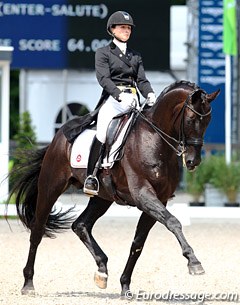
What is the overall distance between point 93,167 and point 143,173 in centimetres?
78

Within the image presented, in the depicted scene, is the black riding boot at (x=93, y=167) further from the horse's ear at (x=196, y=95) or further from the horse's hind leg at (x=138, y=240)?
the horse's ear at (x=196, y=95)

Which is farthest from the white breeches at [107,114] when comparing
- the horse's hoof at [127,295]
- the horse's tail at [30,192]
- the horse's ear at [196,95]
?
the horse's hoof at [127,295]

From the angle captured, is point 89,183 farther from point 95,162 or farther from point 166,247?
point 166,247

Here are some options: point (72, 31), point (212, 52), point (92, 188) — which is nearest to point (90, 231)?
point (92, 188)

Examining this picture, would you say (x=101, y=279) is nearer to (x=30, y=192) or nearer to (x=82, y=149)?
(x=82, y=149)

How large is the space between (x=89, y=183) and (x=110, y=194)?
0.67 ft

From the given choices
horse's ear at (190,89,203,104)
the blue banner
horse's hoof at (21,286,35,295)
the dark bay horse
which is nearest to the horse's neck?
the dark bay horse

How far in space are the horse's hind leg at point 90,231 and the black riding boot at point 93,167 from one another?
490 millimetres

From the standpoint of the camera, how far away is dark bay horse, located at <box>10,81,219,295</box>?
7.58 metres

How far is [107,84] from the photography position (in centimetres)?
833

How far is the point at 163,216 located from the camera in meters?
7.48

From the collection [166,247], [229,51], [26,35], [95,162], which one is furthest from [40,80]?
[95,162]

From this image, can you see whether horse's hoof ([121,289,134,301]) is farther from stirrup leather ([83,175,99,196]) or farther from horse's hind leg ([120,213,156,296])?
stirrup leather ([83,175,99,196])

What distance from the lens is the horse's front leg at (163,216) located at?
7.02 metres
